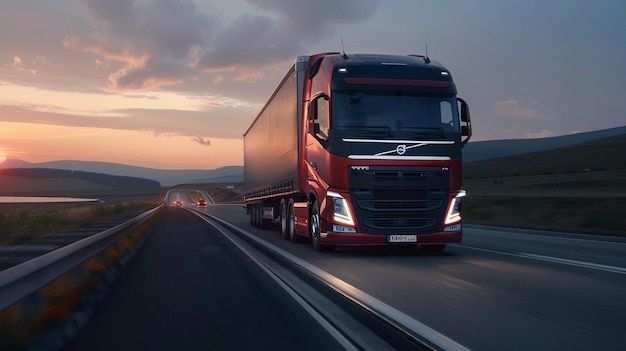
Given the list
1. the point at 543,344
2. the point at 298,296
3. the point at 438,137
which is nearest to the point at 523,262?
the point at 438,137

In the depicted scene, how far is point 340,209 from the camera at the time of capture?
15297mm

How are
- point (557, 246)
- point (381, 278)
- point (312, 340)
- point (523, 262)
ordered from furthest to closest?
1. point (557, 246)
2. point (523, 262)
3. point (381, 278)
4. point (312, 340)

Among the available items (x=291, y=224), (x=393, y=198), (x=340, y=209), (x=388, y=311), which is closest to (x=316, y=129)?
(x=340, y=209)

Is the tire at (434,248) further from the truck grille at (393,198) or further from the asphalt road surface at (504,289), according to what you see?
the truck grille at (393,198)

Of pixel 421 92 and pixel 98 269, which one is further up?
pixel 421 92

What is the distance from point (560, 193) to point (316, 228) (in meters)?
47.0

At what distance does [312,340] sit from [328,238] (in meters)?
8.55

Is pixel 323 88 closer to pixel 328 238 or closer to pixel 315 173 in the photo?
pixel 315 173

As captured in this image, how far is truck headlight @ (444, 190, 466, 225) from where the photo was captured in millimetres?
15430

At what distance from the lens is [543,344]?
22.1 ft

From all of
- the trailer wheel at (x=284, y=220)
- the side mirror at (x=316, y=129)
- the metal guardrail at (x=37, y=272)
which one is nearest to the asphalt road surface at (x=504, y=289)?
the side mirror at (x=316, y=129)

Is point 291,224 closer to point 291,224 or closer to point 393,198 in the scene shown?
point 291,224

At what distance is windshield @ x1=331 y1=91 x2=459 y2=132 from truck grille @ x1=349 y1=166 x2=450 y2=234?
92 cm

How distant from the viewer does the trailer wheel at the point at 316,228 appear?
1652 centimetres
